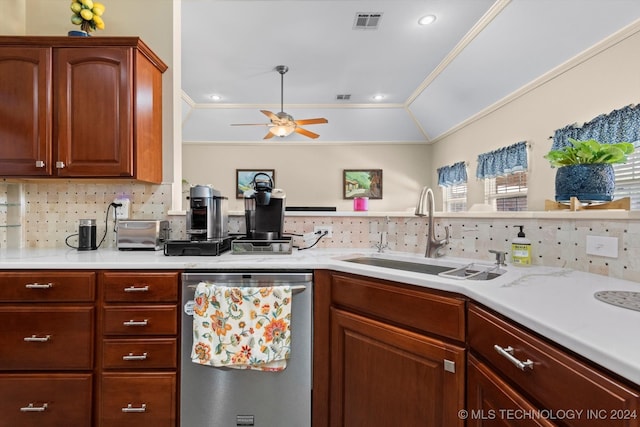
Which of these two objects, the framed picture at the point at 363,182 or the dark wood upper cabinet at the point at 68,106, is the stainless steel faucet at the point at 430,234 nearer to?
the dark wood upper cabinet at the point at 68,106

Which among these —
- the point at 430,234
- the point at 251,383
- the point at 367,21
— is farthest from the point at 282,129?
the point at 251,383

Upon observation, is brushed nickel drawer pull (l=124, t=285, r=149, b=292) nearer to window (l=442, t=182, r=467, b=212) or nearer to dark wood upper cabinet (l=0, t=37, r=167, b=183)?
dark wood upper cabinet (l=0, t=37, r=167, b=183)

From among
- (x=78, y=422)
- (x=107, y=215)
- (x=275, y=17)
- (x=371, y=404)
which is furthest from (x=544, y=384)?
(x=275, y=17)

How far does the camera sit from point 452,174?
5.12 meters

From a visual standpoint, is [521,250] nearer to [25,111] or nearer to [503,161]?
[25,111]

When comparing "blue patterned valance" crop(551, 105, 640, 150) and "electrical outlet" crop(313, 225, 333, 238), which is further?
"blue patterned valance" crop(551, 105, 640, 150)

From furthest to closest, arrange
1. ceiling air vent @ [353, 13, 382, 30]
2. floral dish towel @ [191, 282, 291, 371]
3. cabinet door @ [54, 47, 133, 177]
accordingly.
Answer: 1. ceiling air vent @ [353, 13, 382, 30]
2. cabinet door @ [54, 47, 133, 177]
3. floral dish towel @ [191, 282, 291, 371]

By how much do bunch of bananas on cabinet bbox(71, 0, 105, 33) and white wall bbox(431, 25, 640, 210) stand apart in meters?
3.83

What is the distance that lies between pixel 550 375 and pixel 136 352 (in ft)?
5.11

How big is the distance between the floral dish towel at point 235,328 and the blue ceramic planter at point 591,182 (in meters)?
1.39

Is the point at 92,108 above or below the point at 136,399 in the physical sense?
above

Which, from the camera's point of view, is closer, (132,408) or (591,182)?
(591,182)

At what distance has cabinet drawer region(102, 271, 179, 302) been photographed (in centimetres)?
139

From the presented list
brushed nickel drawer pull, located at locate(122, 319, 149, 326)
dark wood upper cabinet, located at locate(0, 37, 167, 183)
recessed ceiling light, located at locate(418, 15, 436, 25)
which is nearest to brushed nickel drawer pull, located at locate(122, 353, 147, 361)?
brushed nickel drawer pull, located at locate(122, 319, 149, 326)
